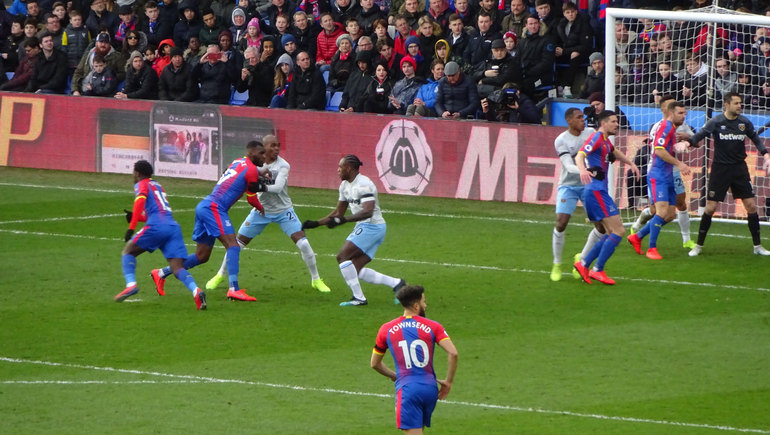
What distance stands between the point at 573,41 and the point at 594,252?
27.7 feet

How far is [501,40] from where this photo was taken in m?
23.2

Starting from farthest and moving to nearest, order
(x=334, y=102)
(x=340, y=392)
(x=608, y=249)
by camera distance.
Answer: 1. (x=334, y=102)
2. (x=608, y=249)
3. (x=340, y=392)

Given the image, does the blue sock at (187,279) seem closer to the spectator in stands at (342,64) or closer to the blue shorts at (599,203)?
the blue shorts at (599,203)

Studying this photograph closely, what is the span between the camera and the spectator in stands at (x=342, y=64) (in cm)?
2481

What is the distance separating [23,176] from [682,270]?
14.1 meters

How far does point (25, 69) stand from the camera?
2802 cm

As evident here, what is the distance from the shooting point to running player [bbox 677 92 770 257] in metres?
17.1

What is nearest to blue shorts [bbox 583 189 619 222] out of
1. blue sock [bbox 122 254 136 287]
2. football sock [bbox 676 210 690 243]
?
football sock [bbox 676 210 690 243]

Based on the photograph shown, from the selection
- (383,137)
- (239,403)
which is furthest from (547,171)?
(239,403)

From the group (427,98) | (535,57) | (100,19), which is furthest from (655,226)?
(100,19)

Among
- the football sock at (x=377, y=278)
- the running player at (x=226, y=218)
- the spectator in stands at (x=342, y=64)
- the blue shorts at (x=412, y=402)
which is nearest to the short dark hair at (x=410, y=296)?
the blue shorts at (x=412, y=402)

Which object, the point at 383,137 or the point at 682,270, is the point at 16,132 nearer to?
the point at 383,137

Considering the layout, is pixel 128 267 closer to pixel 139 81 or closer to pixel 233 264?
pixel 233 264

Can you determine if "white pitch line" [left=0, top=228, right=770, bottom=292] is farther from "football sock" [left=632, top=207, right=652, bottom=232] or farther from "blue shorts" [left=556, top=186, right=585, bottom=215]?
"football sock" [left=632, top=207, right=652, bottom=232]
